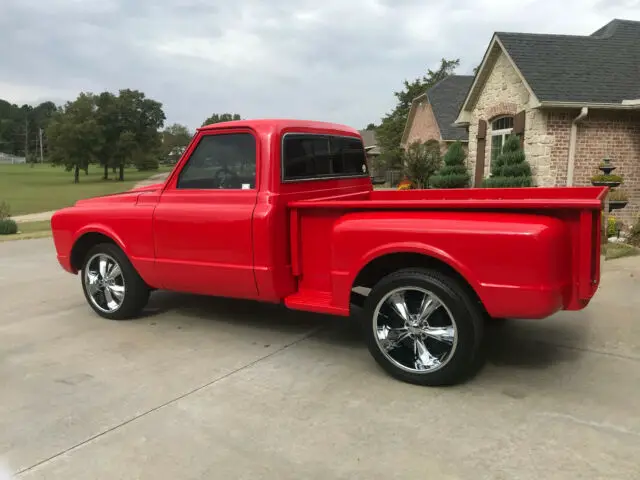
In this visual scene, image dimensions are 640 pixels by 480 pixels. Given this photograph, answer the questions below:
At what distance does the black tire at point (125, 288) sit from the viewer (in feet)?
17.1

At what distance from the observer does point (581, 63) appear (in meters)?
14.1

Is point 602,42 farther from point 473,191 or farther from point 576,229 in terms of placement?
point 576,229

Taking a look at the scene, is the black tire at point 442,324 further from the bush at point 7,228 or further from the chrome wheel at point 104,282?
the bush at point 7,228

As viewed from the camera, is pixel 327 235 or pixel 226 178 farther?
pixel 226 178

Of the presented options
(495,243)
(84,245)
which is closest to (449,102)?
(84,245)

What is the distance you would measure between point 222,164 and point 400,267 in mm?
1803

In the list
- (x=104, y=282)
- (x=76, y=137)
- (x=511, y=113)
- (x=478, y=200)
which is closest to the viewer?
(x=478, y=200)

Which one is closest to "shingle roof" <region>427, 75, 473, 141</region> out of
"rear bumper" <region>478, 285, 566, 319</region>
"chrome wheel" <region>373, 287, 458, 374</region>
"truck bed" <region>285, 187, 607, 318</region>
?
"truck bed" <region>285, 187, 607, 318</region>

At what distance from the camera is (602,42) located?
1498 cm

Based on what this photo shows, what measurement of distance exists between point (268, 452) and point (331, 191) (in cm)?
275

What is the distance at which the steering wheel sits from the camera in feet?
14.8

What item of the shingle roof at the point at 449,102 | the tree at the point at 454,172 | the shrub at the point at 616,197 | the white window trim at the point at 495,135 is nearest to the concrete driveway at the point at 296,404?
the shrub at the point at 616,197

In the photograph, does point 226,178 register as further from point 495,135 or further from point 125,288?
point 495,135

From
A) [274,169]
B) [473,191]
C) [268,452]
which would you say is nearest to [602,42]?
[473,191]
